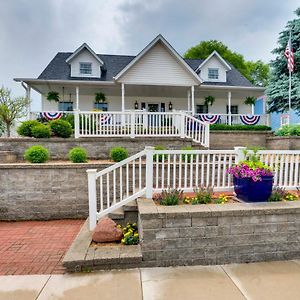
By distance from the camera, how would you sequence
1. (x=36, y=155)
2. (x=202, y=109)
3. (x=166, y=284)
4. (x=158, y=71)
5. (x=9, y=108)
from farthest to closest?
(x=202, y=109) < (x=158, y=71) < (x=9, y=108) < (x=36, y=155) < (x=166, y=284)

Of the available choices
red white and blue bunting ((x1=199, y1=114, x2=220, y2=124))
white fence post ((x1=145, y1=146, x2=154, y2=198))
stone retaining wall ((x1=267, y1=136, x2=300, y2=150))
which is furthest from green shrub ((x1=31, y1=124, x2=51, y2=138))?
stone retaining wall ((x1=267, y1=136, x2=300, y2=150))

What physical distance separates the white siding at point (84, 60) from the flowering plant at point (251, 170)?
12.2 metres

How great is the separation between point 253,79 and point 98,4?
107 ft

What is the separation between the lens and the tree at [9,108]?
1159 centimetres

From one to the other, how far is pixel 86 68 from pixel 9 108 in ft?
16.6

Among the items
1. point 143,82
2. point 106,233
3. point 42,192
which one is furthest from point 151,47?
point 106,233

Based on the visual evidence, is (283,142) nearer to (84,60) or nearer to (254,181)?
(254,181)

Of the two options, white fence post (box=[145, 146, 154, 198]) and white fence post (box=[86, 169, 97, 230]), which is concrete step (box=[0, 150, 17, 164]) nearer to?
white fence post (box=[86, 169, 97, 230])

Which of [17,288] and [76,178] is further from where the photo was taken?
[76,178]

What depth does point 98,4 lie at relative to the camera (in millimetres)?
9578

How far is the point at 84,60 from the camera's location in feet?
48.2

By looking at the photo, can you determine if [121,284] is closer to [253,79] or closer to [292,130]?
[292,130]

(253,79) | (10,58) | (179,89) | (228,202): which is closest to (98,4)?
(179,89)

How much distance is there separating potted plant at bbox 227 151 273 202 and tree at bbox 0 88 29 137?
1115cm
